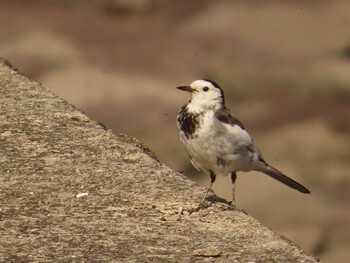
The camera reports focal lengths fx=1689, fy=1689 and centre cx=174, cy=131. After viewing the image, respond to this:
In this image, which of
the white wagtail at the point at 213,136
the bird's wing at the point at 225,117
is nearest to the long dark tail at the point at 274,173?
the white wagtail at the point at 213,136

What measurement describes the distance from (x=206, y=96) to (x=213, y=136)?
0.25 metres

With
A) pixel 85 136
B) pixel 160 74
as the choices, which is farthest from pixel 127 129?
pixel 85 136

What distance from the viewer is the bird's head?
6.83 m

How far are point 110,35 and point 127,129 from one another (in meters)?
1.90

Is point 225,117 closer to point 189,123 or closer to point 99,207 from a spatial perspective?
point 189,123

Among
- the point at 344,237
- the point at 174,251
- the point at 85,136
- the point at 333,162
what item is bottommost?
the point at 174,251

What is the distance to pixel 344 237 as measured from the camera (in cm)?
1153

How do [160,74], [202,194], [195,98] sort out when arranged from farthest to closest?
[160,74] < [195,98] < [202,194]

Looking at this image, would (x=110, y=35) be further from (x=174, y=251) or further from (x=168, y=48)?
(x=174, y=251)

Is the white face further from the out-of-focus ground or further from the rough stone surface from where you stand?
the out-of-focus ground

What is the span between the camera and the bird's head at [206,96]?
22.4 ft

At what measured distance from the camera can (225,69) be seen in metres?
13.8

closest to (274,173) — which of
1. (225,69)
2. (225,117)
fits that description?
(225,117)

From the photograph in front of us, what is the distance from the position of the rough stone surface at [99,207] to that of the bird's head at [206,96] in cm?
30
